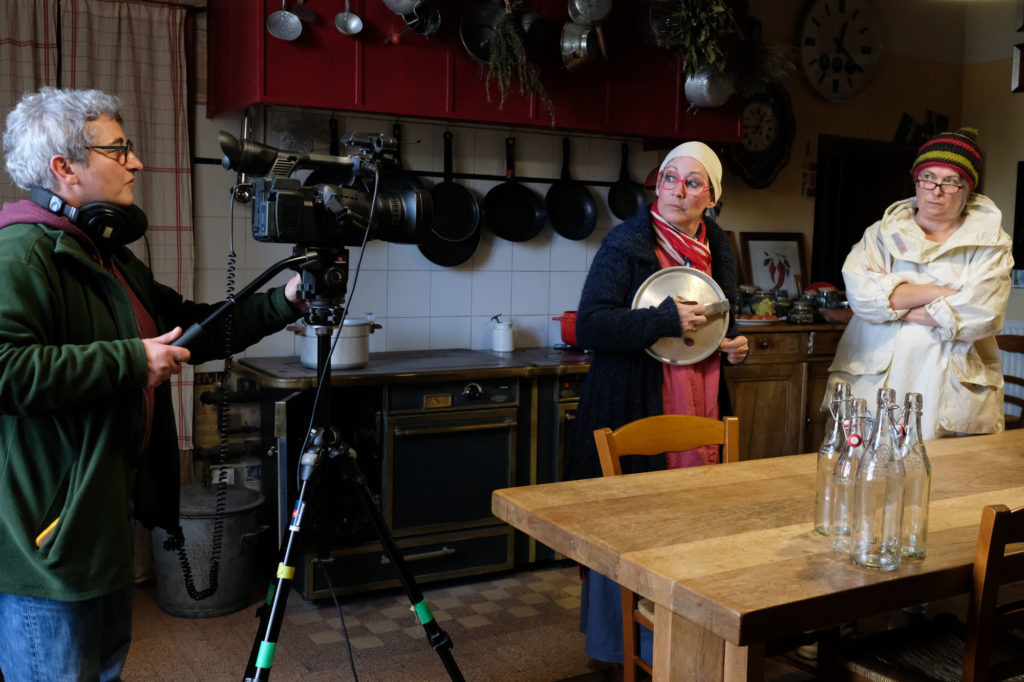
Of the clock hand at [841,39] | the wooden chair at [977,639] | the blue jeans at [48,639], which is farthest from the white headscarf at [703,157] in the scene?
the clock hand at [841,39]

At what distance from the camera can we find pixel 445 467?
3336mm

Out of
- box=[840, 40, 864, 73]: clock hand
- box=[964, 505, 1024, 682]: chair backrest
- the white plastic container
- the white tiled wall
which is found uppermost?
box=[840, 40, 864, 73]: clock hand

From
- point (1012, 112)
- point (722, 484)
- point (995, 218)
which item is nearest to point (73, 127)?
point (722, 484)

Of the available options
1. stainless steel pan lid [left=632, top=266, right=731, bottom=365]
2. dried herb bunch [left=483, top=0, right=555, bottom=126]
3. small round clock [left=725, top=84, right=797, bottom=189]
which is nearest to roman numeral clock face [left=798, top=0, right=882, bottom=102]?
small round clock [left=725, top=84, right=797, bottom=189]

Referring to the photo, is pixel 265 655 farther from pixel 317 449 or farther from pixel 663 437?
pixel 663 437

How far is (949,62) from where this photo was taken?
5.41 meters

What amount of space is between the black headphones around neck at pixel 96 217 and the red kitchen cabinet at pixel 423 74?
1369mm

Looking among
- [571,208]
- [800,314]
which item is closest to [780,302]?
[800,314]

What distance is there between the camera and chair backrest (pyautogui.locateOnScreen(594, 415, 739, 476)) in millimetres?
2082

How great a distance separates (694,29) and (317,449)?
2449 mm

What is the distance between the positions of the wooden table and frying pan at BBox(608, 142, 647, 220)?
7.57 ft

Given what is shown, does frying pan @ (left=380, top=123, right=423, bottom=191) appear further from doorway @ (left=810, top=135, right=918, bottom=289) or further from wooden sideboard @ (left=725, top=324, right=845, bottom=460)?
doorway @ (left=810, top=135, right=918, bottom=289)

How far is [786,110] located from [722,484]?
10.8 feet

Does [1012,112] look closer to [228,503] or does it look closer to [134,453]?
[228,503]
